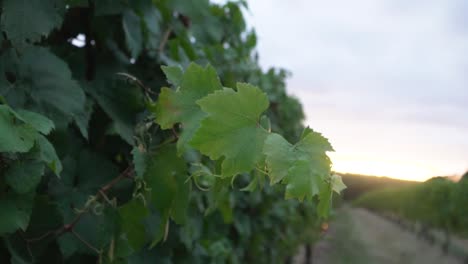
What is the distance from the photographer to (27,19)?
1.21 m

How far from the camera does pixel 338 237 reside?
28.8 metres

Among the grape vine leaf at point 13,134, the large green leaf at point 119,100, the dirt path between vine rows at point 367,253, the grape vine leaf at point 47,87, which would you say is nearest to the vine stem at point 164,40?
the large green leaf at point 119,100

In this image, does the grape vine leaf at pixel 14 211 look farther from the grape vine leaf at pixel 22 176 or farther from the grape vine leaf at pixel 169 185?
the grape vine leaf at pixel 169 185

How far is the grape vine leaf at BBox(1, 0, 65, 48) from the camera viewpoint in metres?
1.19

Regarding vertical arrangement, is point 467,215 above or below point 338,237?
above

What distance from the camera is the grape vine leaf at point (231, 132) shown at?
89cm

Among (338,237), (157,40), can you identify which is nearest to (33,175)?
(157,40)

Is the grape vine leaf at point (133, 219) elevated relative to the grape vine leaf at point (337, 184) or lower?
lower

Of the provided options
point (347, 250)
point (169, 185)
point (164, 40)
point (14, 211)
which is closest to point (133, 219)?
point (169, 185)

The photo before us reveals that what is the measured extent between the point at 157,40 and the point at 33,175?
1203 millimetres

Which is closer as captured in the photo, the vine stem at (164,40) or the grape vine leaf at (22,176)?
the grape vine leaf at (22,176)

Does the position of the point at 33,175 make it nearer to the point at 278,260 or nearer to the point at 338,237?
the point at 278,260

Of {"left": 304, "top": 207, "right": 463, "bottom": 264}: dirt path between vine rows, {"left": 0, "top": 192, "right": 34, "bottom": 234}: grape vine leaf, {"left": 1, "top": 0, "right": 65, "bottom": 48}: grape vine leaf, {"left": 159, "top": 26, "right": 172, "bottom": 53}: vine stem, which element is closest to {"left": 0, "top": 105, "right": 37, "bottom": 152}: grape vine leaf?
{"left": 0, "top": 192, "right": 34, "bottom": 234}: grape vine leaf

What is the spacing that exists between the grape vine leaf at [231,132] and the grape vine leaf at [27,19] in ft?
1.73
